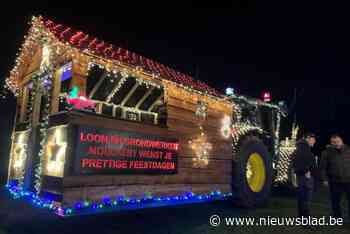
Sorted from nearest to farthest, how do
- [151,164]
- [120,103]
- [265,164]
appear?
[151,164] → [265,164] → [120,103]

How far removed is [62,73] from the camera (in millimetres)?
5227

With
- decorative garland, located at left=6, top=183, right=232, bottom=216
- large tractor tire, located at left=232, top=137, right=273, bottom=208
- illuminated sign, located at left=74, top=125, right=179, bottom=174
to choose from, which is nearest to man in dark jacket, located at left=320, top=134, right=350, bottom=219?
large tractor tire, located at left=232, top=137, right=273, bottom=208

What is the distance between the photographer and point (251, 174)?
24.0 feet

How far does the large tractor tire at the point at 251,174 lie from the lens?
661cm

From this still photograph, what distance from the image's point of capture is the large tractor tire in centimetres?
661

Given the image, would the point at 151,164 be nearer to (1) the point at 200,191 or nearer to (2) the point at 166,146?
(2) the point at 166,146

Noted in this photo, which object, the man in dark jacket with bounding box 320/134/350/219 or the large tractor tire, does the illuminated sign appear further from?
the man in dark jacket with bounding box 320/134/350/219

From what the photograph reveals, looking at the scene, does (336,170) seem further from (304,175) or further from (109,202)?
(109,202)

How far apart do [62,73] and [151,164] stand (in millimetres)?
2287

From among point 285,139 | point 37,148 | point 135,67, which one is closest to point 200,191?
point 135,67

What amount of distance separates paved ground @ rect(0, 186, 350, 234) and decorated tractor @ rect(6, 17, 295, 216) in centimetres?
43
